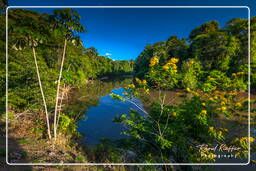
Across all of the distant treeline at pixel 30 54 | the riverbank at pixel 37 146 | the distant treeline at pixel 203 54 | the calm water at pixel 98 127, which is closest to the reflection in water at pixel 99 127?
the calm water at pixel 98 127

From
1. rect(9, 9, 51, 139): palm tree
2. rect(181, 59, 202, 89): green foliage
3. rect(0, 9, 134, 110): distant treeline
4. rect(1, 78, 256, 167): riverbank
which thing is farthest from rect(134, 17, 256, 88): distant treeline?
rect(9, 9, 51, 139): palm tree

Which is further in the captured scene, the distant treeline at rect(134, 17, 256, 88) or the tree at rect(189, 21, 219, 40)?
the tree at rect(189, 21, 219, 40)

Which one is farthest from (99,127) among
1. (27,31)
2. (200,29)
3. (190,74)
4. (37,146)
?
(200,29)

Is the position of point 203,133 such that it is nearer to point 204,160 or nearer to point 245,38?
point 204,160

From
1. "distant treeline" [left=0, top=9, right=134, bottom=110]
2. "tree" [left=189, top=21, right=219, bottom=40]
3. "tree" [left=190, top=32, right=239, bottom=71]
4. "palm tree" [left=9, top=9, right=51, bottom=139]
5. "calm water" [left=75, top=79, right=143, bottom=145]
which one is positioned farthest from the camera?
"calm water" [left=75, top=79, right=143, bottom=145]

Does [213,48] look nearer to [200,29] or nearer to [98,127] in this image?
[200,29]

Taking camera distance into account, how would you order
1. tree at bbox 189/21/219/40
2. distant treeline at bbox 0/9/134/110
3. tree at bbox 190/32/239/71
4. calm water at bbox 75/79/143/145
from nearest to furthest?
1. distant treeline at bbox 0/9/134/110
2. tree at bbox 189/21/219/40
3. tree at bbox 190/32/239/71
4. calm water at bbox 75/79/143/145

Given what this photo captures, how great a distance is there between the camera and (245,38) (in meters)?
3.19

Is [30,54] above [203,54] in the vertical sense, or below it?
above

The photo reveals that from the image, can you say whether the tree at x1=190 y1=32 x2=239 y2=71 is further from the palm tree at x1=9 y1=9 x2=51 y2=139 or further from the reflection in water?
the palm tree at x1=9 y1=9 x2=51 y2=139

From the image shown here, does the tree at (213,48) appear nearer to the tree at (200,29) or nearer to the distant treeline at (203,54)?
the distant treeline at (203,54)

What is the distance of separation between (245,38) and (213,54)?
2.59 ft

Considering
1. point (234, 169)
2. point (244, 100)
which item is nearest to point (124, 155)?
point (234, 169)

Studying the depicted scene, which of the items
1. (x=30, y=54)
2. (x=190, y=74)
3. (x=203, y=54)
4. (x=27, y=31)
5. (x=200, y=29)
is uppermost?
(x=30, y=54)
